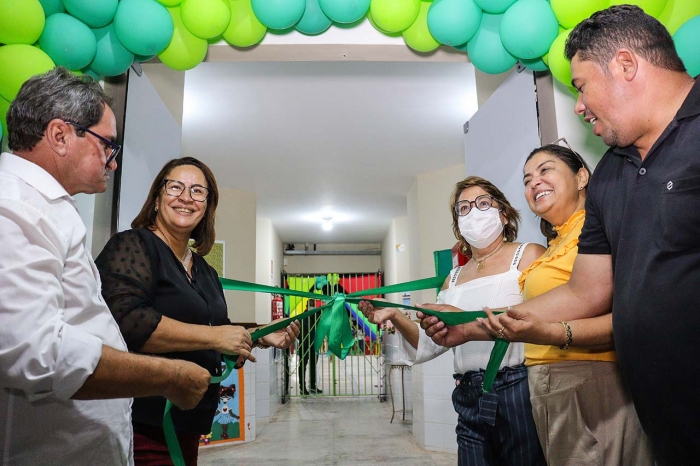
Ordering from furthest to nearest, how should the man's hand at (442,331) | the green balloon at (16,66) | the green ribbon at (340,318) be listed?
1. the green balloon at (16,66)
2. the man's hand at (442,331)
3. the green ribbon at (340,318)

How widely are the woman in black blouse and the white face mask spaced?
77cm

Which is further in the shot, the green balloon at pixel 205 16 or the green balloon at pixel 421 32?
the green balloon at pixel 421 32

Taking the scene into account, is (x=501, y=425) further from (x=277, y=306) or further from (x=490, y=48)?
(x=277, y=306)

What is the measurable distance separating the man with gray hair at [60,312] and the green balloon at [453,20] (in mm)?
1508

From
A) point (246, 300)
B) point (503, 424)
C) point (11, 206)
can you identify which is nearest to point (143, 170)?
point (11, 206)

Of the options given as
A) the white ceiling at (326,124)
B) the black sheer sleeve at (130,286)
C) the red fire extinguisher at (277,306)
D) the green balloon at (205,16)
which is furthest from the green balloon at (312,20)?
the red fire extinguisher at (277,306)

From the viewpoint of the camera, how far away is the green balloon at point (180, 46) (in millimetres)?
2385

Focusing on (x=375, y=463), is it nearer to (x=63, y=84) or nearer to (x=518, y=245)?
(x=518, y=245)

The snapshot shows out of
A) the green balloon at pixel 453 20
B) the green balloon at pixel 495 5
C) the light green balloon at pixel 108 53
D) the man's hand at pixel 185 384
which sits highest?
the green balloon at pixel 495 5

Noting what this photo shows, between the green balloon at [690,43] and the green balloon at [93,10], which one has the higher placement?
the green balloon at [93,10]

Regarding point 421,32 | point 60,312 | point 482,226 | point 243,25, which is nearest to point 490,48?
point 421,32

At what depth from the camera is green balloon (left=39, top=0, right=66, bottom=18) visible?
2.07 meters

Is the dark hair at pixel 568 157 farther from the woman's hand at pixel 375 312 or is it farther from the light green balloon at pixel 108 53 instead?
the light green balloon at pixel 108 53

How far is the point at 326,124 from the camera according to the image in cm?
506
